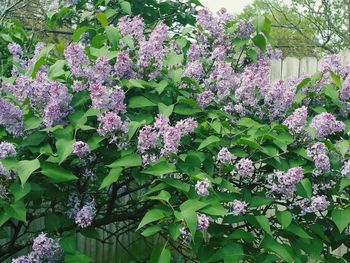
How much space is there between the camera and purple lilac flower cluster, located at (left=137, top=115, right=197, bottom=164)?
2.67m

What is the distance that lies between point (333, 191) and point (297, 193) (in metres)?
0.25

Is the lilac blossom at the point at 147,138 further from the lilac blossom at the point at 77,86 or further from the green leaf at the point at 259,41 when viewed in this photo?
the green leaf at the point at 259,41

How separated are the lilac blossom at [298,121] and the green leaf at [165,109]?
58cm

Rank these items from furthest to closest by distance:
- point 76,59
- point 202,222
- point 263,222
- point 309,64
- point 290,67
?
point 290,67 < point 309,64 < point 76,59 < point 263,222 < point 202,222

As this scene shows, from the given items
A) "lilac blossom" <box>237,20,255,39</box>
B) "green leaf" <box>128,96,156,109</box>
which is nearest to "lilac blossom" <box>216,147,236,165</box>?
"green leaf" <box>128,96,156,109</box>

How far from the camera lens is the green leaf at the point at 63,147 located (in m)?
2.65

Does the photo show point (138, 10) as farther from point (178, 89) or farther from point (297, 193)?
point (297, 193)

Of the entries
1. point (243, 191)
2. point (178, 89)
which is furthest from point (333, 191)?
point (178, 89)

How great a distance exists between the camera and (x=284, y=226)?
9.08 ft

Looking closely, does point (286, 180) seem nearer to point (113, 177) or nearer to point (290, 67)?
point (113, 177)

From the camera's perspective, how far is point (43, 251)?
9.07ft

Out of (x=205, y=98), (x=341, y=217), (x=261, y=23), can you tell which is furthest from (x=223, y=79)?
(x=341, y=217)

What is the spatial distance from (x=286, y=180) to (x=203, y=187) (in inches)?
17.2

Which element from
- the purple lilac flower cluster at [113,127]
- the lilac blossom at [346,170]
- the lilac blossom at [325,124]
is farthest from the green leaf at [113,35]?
the lilac blossom at [346,170]
